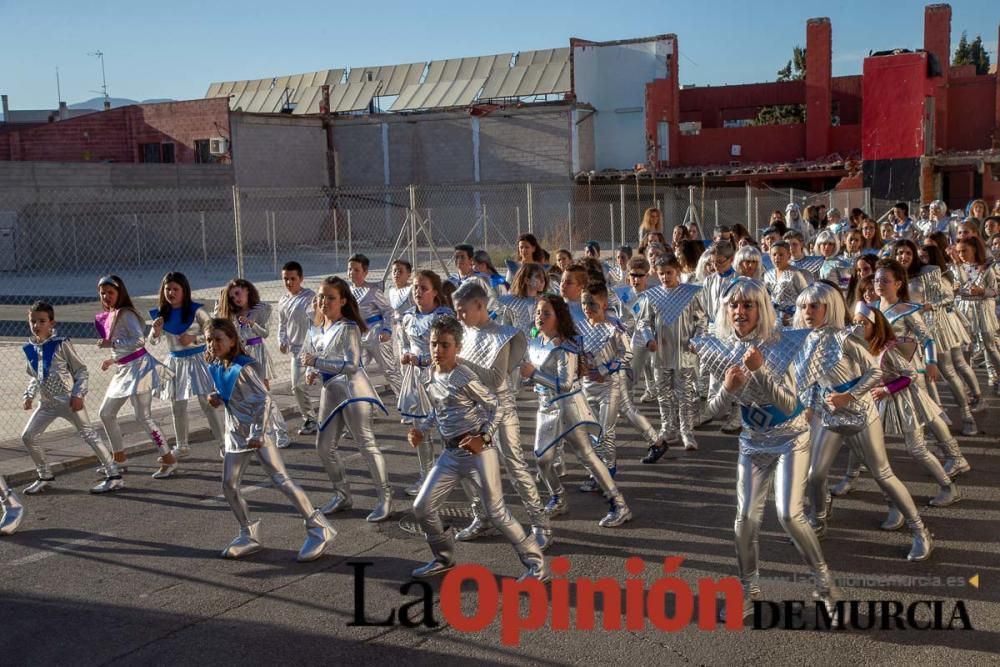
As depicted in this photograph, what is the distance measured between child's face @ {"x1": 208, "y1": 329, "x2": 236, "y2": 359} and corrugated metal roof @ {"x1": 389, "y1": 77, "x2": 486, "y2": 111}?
40224 millimetres

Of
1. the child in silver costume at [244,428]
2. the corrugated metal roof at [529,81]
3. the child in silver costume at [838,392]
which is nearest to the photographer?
the child in silver costume at [838,392]

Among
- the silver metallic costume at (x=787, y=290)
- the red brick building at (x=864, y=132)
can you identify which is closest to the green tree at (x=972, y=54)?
the red brick building at (x=864, y=132)

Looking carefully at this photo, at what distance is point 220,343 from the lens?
6590mm

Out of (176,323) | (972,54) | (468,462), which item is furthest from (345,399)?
(972,54)

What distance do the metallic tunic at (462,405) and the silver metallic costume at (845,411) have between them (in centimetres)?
176

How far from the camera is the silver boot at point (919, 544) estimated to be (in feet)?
20.7

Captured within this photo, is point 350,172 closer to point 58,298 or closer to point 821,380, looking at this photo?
point 58,298

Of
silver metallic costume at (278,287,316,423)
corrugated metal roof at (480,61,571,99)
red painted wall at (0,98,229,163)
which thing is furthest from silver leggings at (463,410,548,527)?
corrugated metal roof at (480,61,571,99)

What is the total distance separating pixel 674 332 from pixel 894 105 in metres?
29.8

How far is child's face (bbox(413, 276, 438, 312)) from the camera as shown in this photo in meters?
7.63

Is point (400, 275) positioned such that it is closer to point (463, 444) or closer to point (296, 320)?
point (296, 320)

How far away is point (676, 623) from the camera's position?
18.1ft

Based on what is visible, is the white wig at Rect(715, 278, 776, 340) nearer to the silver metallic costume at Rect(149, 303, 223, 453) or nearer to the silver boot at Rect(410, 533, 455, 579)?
the silver boot at Rect(410, 533, 455, 579)

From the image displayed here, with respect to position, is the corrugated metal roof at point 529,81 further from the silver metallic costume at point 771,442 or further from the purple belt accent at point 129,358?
the silver metallic costume at point 771,442
